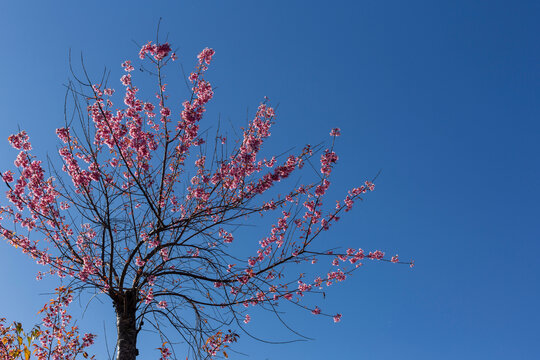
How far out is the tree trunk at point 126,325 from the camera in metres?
6.91

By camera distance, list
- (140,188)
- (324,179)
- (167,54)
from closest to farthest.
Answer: (140,188) < (167,54) < (324,179)

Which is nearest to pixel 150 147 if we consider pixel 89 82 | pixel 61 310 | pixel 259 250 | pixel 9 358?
pixel 89 82

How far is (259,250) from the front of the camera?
29.7 ft

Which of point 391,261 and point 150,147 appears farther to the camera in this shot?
point 391,261

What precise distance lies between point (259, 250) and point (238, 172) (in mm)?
1978

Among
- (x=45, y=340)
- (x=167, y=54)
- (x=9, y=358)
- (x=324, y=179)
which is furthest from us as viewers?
(x=45, y=340)

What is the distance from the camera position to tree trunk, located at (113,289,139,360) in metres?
6.91

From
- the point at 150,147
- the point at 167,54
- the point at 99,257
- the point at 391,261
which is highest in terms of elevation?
the point at 167,54

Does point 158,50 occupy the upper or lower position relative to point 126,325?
upper

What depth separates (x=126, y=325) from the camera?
23.9 ft

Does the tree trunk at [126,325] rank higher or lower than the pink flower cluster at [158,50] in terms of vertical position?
lower

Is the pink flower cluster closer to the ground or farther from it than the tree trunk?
farther from it

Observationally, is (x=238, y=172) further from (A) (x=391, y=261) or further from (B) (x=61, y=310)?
(B) (x=61, y=310)

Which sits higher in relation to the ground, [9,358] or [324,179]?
[324,179]
